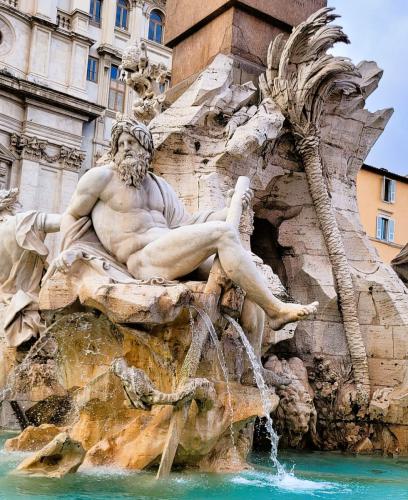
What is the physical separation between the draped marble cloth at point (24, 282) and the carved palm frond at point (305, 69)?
2.84m

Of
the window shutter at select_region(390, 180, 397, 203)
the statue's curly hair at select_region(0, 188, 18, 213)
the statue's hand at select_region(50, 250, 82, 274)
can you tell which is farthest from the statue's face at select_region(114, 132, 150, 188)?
the window shutter at select_region(390, 180, 397, 203)

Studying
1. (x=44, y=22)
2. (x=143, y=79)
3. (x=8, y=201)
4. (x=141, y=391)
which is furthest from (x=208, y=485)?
(x=44, y=22)

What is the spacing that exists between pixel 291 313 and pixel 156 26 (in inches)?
1027

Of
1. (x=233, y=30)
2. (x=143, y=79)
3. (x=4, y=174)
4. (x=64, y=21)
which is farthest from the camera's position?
(x=64, y=21)

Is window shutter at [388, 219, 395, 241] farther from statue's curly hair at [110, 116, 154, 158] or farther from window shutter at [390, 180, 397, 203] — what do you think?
statue's curly hair at [110, 116, 154, 158]

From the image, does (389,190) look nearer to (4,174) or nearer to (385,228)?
(385,228)

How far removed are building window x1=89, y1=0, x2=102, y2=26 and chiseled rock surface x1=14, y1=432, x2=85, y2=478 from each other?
25300mm

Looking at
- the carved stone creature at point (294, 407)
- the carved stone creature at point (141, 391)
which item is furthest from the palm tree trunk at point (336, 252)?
the carved stone creature at point (141, 391)

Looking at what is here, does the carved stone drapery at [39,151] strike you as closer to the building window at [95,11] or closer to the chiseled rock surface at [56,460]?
the building window at [95,11]

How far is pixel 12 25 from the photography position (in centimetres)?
2530

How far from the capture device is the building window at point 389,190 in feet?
82.4

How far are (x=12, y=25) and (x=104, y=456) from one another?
23.0 meters

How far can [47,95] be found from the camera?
81.9ft

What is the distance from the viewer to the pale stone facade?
80.6 feet
